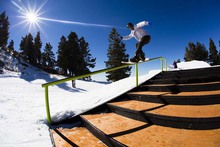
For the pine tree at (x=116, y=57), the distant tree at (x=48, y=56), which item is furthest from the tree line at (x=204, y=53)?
the distant tree at (x=48, y=56)

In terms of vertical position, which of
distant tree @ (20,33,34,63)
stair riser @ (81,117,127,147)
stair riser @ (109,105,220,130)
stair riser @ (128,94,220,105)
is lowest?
stair riser @ (81,117,127,147)

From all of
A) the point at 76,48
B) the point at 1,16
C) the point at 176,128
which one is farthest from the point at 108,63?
the point at 1,16

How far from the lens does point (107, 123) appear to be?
3.22 m

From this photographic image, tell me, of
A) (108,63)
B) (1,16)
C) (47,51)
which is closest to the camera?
(108,63)

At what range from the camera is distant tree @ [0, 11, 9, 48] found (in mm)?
42356

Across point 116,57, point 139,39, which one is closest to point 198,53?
point 116,57

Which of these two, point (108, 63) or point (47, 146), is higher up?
point (108, 63)

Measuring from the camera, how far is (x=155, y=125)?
2811 millimetres

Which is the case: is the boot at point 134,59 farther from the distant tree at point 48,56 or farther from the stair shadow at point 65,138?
the distant tree at point 48,56

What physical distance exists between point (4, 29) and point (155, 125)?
54208 millimetres

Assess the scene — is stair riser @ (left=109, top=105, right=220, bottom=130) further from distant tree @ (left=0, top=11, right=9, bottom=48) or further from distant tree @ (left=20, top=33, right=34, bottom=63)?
distant tree @ (left=20, top=33, right=34, bottom=63)

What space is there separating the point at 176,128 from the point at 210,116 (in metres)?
0.57

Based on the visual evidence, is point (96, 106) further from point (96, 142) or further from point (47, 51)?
point (47, 51)

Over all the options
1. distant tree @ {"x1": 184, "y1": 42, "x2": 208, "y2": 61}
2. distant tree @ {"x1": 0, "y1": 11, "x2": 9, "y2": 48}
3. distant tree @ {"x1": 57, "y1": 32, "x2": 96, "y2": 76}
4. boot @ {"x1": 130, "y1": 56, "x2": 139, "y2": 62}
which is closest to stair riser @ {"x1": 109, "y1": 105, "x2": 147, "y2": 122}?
boot @ {"x1": 130, "y1": 56, "x2": 139, "y2": 62}
